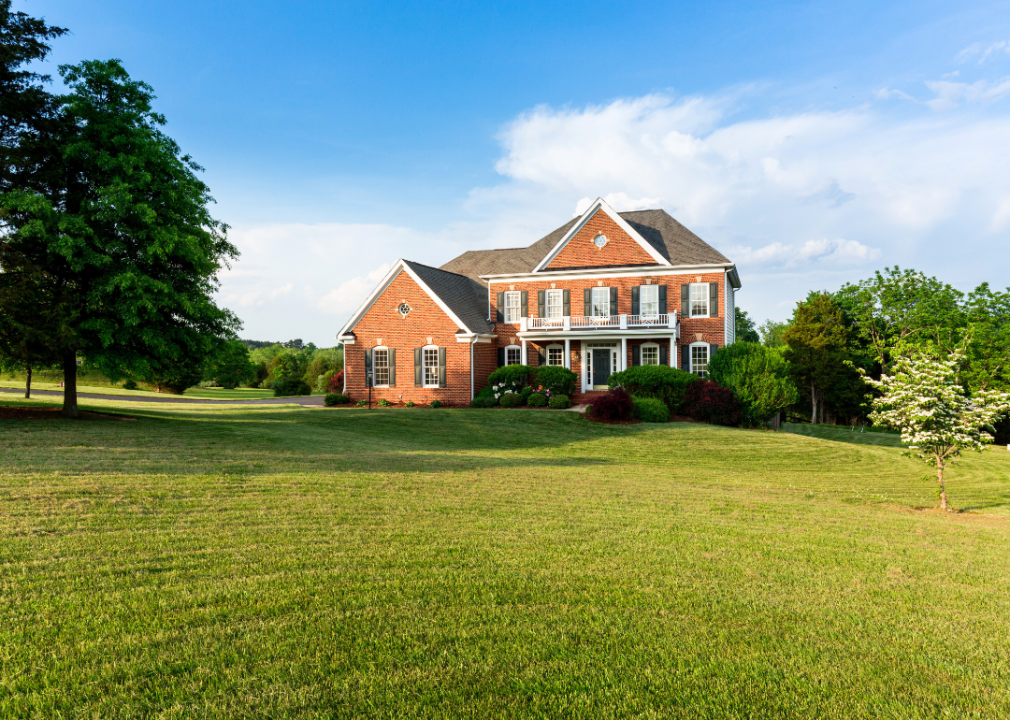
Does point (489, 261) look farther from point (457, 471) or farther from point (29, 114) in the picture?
point (457, 471)

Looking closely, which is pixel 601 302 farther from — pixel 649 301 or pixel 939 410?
pixel 939 410

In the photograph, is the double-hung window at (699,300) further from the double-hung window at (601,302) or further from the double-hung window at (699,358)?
the double-hung window at (601,302)

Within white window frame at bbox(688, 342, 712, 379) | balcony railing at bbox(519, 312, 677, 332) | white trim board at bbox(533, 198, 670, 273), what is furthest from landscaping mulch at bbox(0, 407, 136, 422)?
white window frame at bbox(688, 342, 712, 379)

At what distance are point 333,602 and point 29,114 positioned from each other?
788 inches

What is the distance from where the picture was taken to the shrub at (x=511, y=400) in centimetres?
2598

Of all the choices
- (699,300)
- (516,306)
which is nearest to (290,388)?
(516,306)

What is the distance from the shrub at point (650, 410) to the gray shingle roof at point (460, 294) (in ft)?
30.6

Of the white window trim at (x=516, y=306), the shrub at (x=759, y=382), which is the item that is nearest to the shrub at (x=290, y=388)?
the white window trim at (x=516, y=306)

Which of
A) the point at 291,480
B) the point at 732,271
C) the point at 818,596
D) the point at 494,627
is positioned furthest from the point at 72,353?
the point at 732,271

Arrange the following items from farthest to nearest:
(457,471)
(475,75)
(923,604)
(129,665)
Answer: (475,75) < (457,471) < (923,604) < (129,665)

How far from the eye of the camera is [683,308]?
92.0 ft

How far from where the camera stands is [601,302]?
1150 inches

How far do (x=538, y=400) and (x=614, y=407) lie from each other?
4.46 meters

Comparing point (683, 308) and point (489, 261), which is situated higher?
point (489, 261)
